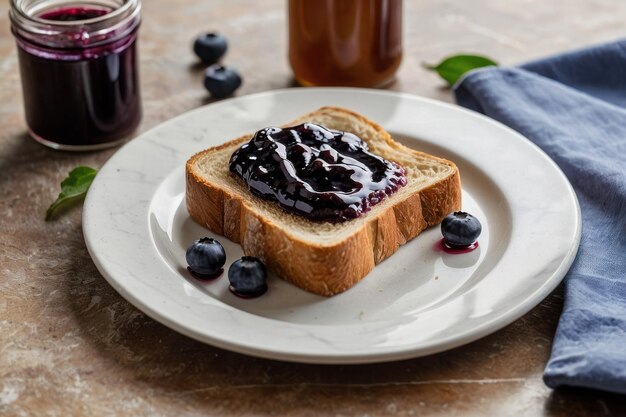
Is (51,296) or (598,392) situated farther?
(51,296)

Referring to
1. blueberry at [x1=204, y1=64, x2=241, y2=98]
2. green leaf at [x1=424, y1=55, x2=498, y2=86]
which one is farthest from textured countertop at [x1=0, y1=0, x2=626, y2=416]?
green leaf at [x1=424, y1=55, x2=498, y2=86]

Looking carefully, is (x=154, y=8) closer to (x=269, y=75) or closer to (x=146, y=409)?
(x=269, y=75)

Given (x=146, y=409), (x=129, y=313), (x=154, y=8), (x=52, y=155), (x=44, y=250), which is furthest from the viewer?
(x=154, y=8)

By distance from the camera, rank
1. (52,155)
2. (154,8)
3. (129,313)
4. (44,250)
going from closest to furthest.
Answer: (129,313)
(44,250)
(52,155)
(154,8)

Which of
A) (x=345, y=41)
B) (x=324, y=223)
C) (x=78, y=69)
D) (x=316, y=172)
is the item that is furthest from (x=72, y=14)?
(x=324, y=223)

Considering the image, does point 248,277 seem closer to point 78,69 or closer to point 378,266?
point 378,266

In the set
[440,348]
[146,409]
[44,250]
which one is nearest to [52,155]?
[44,250]

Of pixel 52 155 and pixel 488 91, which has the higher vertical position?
pixel 488 91
